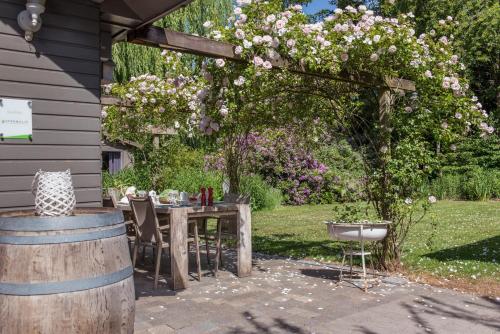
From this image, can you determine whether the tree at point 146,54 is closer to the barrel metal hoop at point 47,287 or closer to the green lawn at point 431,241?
the green lawn at point 431,241

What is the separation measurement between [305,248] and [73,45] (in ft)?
15.2

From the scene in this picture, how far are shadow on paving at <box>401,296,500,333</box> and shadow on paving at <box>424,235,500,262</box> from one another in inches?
73.7

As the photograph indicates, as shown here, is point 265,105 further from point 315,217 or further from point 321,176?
point 321,176

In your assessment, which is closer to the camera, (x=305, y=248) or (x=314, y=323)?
(x=314, y=323)

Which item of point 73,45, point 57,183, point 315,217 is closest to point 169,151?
point 315,217

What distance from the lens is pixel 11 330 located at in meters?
2.15

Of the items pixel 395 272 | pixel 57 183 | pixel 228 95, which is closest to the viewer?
pixel 57 183

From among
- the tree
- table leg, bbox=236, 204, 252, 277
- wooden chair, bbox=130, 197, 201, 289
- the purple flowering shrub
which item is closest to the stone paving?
table leg, bbox=236, 204, 252, 277

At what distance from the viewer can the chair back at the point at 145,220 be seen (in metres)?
5.00

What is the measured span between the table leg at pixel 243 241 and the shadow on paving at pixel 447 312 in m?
1.77

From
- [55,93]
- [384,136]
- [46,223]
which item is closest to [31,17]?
[55,93]

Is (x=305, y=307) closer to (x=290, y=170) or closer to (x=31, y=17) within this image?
(x=31, y=17)

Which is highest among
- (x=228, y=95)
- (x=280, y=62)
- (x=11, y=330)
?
(x=280, y=62)

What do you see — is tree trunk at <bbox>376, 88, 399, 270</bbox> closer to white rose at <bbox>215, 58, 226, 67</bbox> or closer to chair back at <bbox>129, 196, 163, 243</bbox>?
white rose at <bbox>215, 58, 226, 67</bbox>
